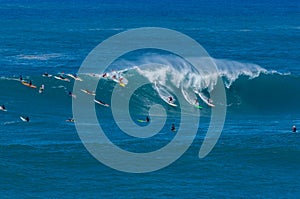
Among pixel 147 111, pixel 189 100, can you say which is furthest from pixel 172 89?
pixel 147 111

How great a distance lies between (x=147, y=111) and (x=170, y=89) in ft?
22.9

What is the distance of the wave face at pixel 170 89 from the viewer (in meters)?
77.8

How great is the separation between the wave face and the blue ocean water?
0.13m

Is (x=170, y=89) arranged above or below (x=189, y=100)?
above

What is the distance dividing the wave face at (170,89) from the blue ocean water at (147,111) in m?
0.13

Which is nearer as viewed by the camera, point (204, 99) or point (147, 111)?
point (147, 111)

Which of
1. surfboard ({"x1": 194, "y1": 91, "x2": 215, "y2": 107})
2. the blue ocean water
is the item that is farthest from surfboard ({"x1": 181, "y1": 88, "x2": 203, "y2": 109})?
surfboard ({"x1": 194, "y1": 91, "x2": 215, "y2": 107})

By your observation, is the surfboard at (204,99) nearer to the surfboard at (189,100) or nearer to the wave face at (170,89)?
the wave face at (170,89)

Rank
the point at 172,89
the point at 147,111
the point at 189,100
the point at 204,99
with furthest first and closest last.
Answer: the point at 172,89, the point at 204,99, the point at 189,100, the point at 147,111

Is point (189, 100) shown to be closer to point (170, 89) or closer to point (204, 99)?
point (204, 99)

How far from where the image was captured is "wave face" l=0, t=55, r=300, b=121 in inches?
3063

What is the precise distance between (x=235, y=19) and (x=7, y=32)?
4585 centimetres

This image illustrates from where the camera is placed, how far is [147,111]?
250 ft

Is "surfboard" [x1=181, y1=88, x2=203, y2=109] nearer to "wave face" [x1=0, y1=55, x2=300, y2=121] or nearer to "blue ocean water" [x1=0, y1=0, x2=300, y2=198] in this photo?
"wave face" [x1=0, y1=55, x2=300, y2=121]
